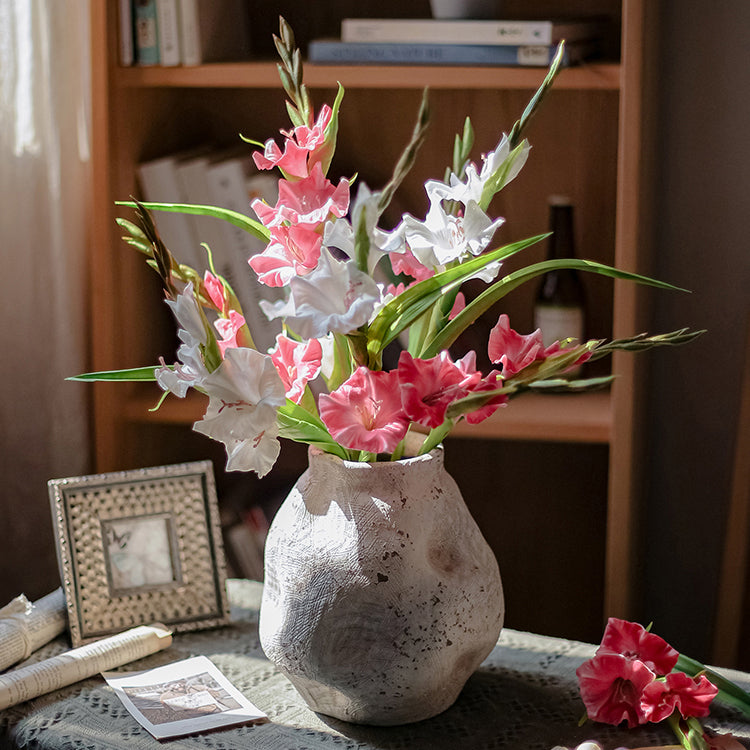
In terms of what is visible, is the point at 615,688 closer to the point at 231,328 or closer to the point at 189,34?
the point at 231,328

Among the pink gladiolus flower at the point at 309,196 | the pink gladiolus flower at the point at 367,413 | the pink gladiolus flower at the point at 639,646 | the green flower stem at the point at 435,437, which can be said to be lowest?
the pink gladiolus flower at the point at 639,646

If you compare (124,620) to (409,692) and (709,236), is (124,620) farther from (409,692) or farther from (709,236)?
→ (709,236)

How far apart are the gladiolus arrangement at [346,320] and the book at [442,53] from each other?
35 centimetres

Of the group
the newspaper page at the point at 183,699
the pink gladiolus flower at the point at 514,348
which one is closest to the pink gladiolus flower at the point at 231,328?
the pink gladiolus flower at the point at 514,348

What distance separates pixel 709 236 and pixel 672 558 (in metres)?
0.50

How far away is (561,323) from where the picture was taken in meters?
1.41

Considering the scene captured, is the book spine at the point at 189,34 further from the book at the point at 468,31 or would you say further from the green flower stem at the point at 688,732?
the green flower stem at the point at 688,732

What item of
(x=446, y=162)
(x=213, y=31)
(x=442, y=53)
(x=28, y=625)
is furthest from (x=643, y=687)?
(x=213, y=31)

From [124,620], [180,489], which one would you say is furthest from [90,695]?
[180,489]

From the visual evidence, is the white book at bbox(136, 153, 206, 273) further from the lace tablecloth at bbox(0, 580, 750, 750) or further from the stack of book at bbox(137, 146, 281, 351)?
the lace tablecloth at bbox(0, 580, 750, 750)

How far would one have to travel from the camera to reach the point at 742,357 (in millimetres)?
1508

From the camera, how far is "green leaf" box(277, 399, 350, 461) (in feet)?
2.93

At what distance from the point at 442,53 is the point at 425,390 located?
23.7 inches

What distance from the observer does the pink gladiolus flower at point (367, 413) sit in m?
0.80
